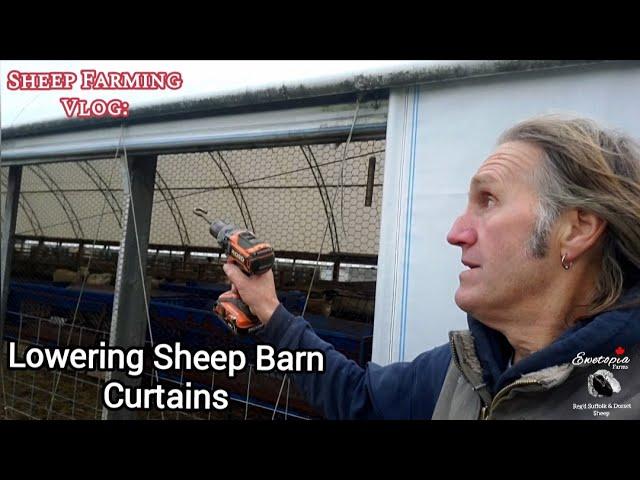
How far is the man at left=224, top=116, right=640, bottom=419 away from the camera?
0.60m

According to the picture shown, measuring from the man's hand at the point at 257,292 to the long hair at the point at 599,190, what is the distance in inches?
18.6

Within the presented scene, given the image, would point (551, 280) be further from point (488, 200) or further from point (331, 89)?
point (331, 89)

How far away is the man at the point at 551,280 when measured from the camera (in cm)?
60

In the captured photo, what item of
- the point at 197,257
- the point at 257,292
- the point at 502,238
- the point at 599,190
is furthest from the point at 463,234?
the point at 197,257

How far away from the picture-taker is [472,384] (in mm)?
672

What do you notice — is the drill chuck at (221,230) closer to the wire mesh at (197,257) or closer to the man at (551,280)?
the man at (551,280)

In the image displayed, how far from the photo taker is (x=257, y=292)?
3.01 ft

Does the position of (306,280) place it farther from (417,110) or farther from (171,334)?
(417,110)

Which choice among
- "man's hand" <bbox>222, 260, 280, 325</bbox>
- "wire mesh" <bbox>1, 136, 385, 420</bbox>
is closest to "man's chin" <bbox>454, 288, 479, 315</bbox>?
"man's hand" <bbox>222, 260, 280, 325</bbox>

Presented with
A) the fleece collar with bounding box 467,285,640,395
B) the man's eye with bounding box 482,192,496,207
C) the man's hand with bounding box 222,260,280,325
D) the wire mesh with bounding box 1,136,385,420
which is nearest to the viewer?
the fleece collar with bounding box 467,285,640,395

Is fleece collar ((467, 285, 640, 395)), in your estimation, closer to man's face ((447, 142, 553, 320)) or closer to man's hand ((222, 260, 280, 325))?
man's face ((447, 142, 553, 320))

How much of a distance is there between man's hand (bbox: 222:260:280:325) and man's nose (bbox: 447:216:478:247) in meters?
0.35

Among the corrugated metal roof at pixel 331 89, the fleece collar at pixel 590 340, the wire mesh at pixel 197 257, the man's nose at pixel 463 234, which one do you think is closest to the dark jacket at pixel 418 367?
the fleece collar at pixel 590 340
